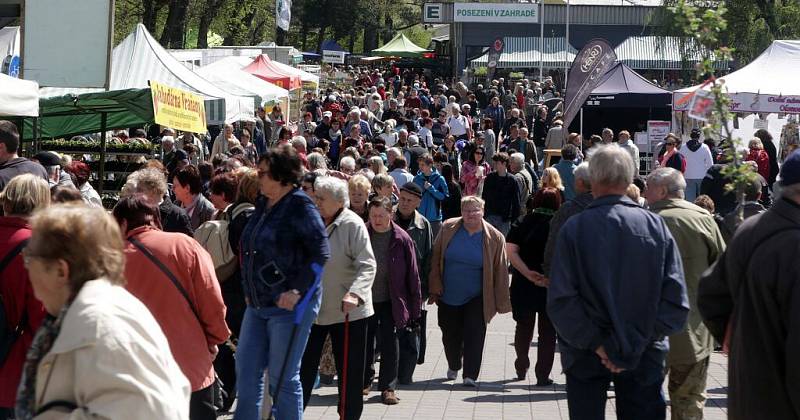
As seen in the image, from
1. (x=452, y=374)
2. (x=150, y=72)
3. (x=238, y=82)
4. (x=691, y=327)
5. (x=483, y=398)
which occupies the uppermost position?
(x=238, y=82)

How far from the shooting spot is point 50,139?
17203mm

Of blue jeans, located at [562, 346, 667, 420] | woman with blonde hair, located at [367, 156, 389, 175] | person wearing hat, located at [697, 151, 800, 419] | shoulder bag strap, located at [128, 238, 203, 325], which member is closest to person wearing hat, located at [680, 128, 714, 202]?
woman with blonde hair, located at [367, 156, 389, 175]

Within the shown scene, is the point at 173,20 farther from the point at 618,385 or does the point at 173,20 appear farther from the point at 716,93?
the point at 618,385

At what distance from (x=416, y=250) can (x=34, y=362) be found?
23.1 feet

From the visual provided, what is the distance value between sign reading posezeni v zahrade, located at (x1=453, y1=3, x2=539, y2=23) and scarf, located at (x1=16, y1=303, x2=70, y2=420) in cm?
5413

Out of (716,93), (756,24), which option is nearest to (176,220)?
(716,93)

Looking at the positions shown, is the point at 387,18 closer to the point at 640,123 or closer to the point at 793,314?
the point at 640,123

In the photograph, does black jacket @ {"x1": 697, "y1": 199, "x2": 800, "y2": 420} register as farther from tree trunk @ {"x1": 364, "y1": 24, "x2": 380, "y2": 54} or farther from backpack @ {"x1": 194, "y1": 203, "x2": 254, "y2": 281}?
tree trunk @ {"x1": 364, "y1": 24, "x2": 380, "y2": 54}

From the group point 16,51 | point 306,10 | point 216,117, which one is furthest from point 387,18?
point 216,117

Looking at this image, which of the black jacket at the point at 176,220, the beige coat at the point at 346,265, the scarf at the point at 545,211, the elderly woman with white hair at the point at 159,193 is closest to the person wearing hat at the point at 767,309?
the beige coat at the point at 346,265

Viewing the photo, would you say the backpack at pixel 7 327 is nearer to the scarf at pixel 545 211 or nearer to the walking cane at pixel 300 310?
the walking cane at pixel 300 310

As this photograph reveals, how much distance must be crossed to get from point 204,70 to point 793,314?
21.6 meters

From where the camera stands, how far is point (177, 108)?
46.6 ft

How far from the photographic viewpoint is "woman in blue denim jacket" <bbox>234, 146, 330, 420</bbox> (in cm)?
664
